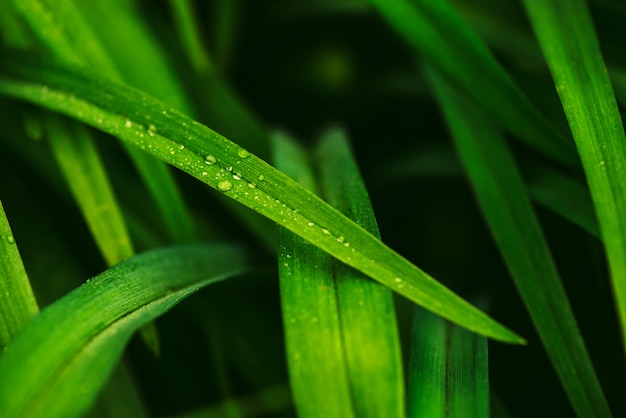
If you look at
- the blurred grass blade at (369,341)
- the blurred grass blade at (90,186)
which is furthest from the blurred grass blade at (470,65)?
the blurred grass blade at (90,186)

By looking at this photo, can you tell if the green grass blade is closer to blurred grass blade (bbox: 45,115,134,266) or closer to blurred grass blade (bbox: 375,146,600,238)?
blurred grass blade (bbox: 375,146,600,238)

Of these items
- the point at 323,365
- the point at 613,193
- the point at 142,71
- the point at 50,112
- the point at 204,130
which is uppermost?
the point at 142,71

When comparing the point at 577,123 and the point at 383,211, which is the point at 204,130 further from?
the point at 383,211

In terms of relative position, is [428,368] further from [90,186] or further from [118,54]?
[118,54]

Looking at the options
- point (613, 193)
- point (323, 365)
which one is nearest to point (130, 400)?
point (323, 365)

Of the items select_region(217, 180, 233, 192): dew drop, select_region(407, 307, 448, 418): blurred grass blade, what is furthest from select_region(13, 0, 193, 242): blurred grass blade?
select_region(407, 307, 448, 418): blurred grass blade

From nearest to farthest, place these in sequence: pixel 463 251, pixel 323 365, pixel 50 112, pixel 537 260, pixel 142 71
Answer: pixel 323 365
pixel 537 260
pixel 50 112
pixel 142 71
pixel 463 251
